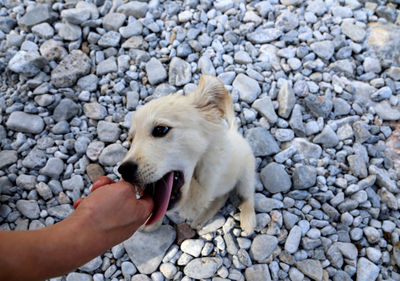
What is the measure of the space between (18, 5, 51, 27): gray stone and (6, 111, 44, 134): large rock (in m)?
1.04

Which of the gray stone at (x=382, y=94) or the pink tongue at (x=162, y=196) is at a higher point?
the pink tongue at (x=162, y=196)

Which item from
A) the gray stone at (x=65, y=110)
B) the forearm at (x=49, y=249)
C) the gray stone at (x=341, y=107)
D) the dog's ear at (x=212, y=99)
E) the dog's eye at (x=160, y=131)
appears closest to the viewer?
the forearm at (x=49, y=249)

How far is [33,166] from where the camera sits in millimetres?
2439

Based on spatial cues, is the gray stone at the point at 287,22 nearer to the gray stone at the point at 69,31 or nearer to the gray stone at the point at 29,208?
the gray stone at the point at 69,31

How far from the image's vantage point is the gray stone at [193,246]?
2.16 metres

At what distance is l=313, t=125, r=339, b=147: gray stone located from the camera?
2.62 m

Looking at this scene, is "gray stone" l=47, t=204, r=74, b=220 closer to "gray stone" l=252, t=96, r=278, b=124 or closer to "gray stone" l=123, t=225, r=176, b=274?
"gray stone" l=123, t=225, r=176, b=274

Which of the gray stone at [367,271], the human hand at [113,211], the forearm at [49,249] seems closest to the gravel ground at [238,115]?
the gray stone at [367,271]

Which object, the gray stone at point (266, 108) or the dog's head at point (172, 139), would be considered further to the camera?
the gray stone at point (266, 108)

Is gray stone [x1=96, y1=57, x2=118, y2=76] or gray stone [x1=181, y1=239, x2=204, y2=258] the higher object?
gray stone [x1=96, y1=57, x2=118, y2=76]

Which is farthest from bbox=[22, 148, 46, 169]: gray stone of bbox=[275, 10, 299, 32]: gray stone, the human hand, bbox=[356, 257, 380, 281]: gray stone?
bbox=[275, 10, 299, 32]: gray stone

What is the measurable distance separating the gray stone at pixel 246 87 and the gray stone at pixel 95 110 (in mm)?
1116

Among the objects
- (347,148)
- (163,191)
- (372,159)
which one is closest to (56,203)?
(163,191)

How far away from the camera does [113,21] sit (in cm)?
320
